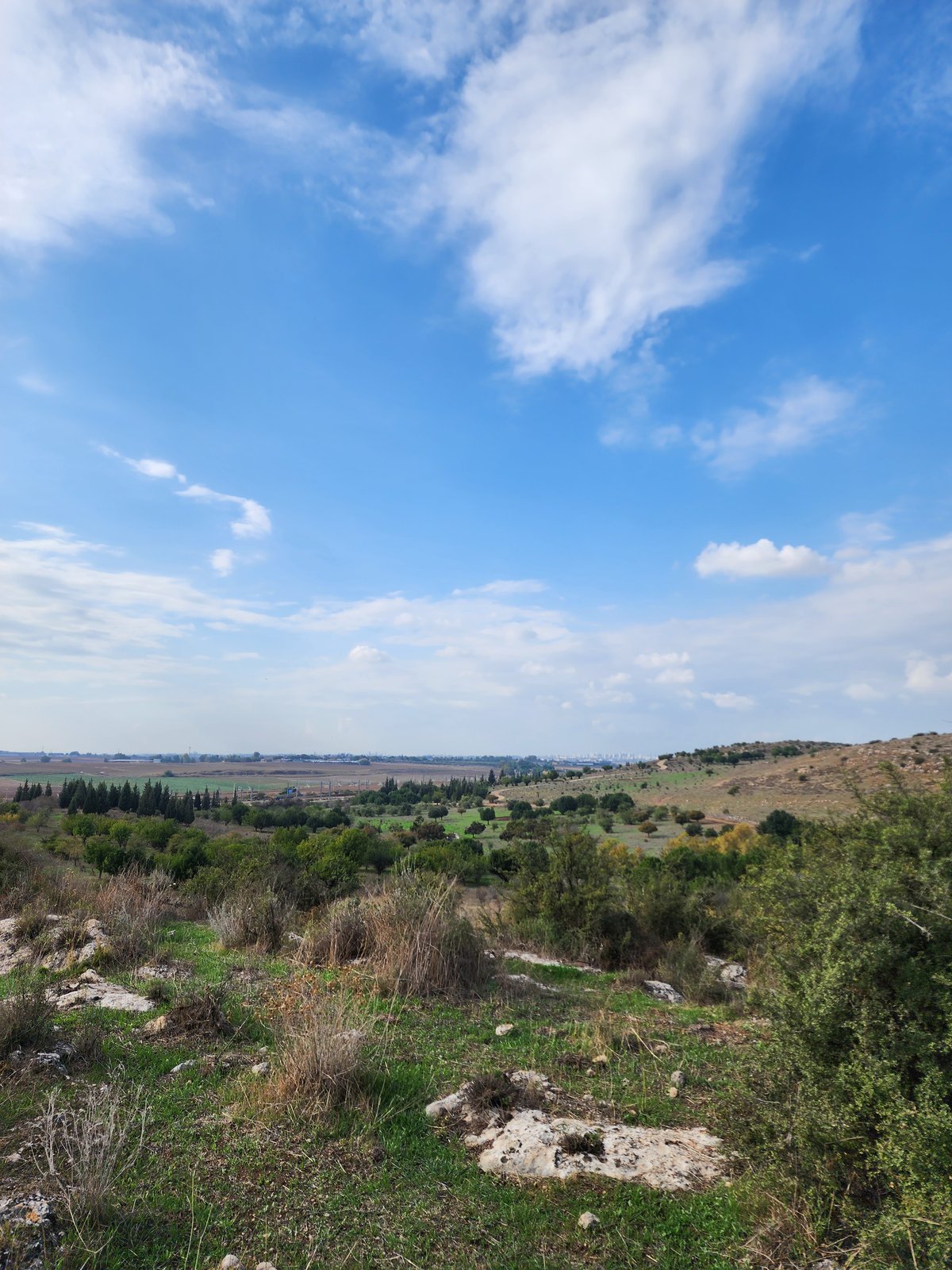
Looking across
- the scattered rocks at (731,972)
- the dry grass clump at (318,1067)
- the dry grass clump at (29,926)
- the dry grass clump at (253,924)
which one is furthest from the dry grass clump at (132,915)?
the scattered rocks at (731,972)

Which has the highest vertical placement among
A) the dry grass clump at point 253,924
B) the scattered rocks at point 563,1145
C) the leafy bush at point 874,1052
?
the leafy bush at point 874,1052

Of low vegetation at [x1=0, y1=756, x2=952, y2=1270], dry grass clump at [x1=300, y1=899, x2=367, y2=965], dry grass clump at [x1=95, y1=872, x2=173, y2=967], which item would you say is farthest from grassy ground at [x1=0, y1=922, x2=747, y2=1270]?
dry grass clump at [x1=95, y1=872, x2=173, y2=967]

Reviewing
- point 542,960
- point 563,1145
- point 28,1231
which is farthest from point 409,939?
point 28,1231

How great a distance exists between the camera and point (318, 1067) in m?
5.47

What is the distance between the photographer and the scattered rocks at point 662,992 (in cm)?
1098

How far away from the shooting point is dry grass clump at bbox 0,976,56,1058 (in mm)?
6129

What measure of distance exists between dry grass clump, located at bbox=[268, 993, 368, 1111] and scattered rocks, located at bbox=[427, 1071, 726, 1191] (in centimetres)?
74

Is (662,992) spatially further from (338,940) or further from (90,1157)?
(90,1157)

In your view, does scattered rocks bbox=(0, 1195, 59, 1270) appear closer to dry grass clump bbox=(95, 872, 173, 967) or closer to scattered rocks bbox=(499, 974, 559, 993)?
dry grass clump bbox=(95, 872, 173, 967)

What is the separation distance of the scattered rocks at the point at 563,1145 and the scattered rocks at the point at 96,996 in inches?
174

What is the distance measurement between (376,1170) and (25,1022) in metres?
4.02

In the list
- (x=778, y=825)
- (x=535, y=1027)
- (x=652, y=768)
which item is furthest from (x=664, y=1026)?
(x=652, y=768)

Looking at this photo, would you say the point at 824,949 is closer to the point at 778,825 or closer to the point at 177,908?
the point at 177,908

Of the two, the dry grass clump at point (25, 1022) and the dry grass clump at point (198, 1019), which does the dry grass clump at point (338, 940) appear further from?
the dry grass clump at point (25, 1022)
